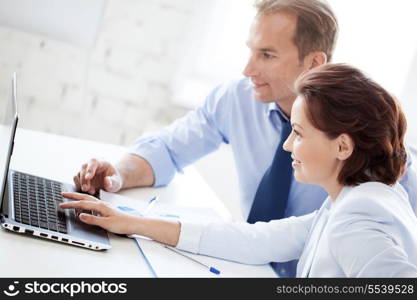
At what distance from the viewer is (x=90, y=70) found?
305 cm

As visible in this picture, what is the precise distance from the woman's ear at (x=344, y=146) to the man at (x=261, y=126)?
428 mm


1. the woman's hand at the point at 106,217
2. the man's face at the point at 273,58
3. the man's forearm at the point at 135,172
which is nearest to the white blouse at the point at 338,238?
the woman's hand at the point at 106,217

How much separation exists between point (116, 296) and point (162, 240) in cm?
30

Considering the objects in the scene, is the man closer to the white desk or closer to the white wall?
the white desk

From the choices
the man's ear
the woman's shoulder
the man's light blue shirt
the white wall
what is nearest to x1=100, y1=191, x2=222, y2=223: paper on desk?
the man's light blue shirt

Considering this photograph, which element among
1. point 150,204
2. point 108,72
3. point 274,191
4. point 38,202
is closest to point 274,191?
point 274,191

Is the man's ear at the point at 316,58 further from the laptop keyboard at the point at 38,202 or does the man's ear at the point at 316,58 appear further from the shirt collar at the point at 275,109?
the laptop keyboard at the point at 38,202

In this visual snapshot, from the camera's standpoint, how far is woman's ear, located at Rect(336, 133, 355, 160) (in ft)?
4.23

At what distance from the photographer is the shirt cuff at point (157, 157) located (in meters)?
1.76

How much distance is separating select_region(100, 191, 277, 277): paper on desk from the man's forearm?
10 centimetres

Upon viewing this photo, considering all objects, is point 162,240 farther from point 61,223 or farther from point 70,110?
point 70,110

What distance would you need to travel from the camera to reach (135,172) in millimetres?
1704

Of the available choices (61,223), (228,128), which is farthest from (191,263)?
(228,128)

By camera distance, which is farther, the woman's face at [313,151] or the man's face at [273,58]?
the man's face at [273,58]
